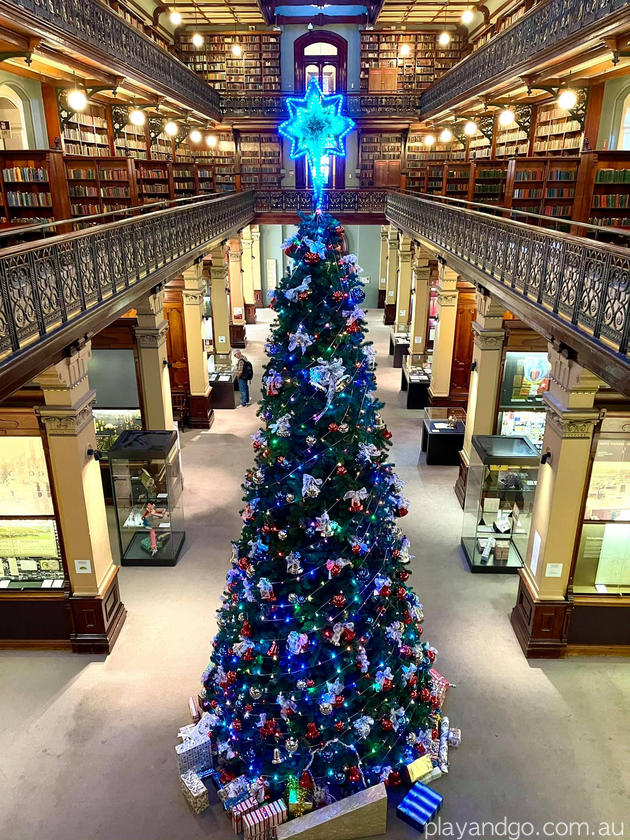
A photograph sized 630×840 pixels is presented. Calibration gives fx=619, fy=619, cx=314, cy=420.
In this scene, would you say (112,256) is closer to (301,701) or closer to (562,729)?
(301,701)

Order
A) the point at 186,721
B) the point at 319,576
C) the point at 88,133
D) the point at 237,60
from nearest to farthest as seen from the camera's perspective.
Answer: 1. the point at 319,576
2. the point at 186,721
3. the point at 88,133
4. the point at 237,60

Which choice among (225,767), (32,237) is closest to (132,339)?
(32,237)

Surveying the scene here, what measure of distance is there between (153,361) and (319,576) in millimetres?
5877

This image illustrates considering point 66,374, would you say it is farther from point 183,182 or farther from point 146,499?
point 183,182

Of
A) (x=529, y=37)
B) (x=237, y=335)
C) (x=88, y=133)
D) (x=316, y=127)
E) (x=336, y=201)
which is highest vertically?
(x=529, y=37)

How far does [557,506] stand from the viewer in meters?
6.42

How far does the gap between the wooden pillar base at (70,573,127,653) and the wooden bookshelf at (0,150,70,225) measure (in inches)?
191

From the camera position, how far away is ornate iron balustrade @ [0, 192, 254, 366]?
429 centimetres

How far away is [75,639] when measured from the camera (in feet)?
22.6

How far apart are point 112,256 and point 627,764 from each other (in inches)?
273

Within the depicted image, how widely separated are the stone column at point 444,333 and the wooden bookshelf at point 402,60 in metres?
11.2

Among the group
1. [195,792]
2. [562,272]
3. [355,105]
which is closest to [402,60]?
[355,105]

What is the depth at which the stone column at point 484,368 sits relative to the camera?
→ 357 inches

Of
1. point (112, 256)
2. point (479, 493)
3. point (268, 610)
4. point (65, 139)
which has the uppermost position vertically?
point (65, 139)
